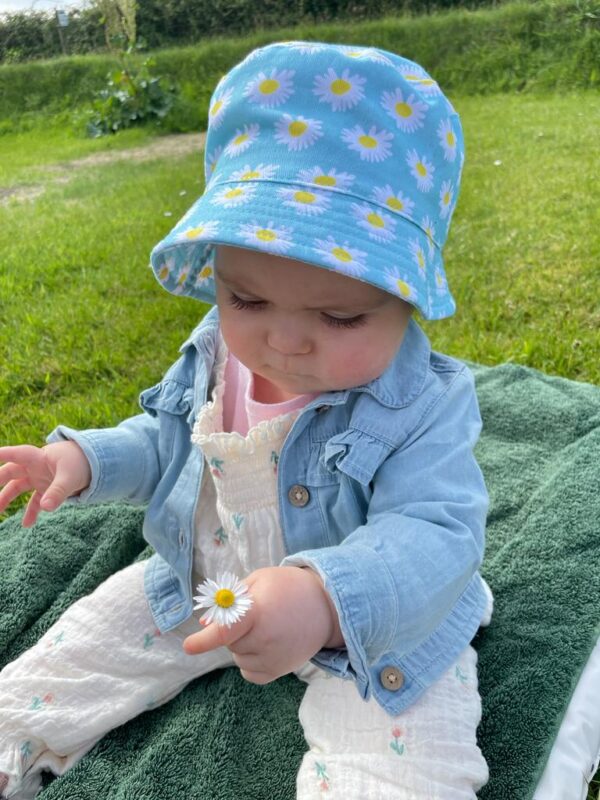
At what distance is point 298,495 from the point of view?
4.65 feet

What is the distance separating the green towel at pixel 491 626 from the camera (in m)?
1.49

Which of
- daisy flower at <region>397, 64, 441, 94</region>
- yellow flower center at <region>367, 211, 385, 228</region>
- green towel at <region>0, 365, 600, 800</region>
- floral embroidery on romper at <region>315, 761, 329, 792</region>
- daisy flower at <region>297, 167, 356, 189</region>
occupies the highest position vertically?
daisy flower at <region>397, 64, 441, 94</region>

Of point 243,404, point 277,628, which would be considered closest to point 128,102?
point 243,404

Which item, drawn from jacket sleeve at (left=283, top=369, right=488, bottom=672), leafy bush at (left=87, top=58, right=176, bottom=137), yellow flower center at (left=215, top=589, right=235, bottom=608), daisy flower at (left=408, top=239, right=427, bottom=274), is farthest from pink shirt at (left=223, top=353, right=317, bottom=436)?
leafy bush at (left=87, top=58, right=176, bottom=137)

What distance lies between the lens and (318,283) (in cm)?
119

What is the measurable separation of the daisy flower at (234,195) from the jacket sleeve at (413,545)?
50 cm

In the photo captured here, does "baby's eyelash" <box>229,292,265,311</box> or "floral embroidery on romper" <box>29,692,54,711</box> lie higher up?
"baby's eyelash" <box>229,292,265,311</box>

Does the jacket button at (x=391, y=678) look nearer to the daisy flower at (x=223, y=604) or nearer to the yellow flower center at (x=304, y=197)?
the daisy flower at (x=223, y=604)

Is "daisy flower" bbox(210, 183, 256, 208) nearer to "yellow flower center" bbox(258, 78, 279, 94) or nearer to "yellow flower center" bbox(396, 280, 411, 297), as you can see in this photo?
"yellow flower center" bbox(258, 78, 279, 94)

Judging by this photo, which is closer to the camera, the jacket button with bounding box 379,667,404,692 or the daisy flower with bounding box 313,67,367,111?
the daisy flower with bounding box 313,67,367,111

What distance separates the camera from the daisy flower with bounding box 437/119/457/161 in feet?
3.98

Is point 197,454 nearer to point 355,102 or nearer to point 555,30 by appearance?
point 355,102

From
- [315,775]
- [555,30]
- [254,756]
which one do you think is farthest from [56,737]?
[555,30]

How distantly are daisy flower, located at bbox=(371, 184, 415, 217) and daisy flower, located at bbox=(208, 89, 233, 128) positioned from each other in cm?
30
